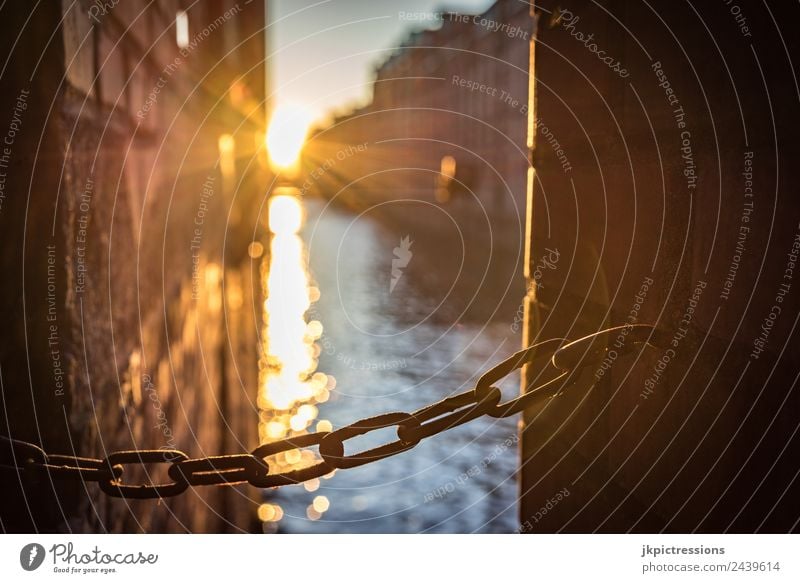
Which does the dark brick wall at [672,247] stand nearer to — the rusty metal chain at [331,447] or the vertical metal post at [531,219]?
the vertical metal post at [531,219]

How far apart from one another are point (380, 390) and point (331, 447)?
9139 millimetres

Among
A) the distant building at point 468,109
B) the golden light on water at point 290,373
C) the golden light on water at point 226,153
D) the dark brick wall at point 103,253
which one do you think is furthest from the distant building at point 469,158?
the dark brick wall at point 103,253

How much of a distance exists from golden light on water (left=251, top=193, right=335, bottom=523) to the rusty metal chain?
114 centimetres

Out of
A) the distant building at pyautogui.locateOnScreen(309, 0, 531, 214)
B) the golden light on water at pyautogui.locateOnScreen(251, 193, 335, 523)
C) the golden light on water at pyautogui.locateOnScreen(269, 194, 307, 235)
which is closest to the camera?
the golden light on water at pyautogui.locateOnScreen(251, 193, 335, 523)

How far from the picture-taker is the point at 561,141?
2555mm

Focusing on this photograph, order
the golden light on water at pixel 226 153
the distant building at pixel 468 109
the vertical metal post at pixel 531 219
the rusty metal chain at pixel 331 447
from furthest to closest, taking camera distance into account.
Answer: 1. the distant building at pixel 468 109
2. the golden light on water at pixel 226 153
3. the vertical metal post at pixel 531 219
4. the rusty metal chain at pixel 331 447

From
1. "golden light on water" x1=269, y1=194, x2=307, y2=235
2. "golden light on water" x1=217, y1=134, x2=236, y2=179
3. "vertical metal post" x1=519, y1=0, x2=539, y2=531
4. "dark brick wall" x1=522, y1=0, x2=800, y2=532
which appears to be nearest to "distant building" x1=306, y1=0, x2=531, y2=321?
"golden light on water" x1=269, y1=194, x2=307, y2=235

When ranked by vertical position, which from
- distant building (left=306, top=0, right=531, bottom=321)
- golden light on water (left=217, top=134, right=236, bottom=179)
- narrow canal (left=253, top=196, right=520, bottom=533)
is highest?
distant building (left=306, top=0, right=531, bottom=321)

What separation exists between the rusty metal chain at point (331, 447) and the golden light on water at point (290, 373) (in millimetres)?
1143

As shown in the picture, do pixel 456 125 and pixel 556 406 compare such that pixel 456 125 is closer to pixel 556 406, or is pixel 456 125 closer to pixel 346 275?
pixel 346 275

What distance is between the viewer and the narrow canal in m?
7.18

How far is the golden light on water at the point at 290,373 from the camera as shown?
8030mm

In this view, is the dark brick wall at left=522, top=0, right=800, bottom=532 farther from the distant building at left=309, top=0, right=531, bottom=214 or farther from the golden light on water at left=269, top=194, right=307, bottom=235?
the golden light on water at left=269, top=194, right=307, bottom=235

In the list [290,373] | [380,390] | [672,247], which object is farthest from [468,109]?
[672,247]
